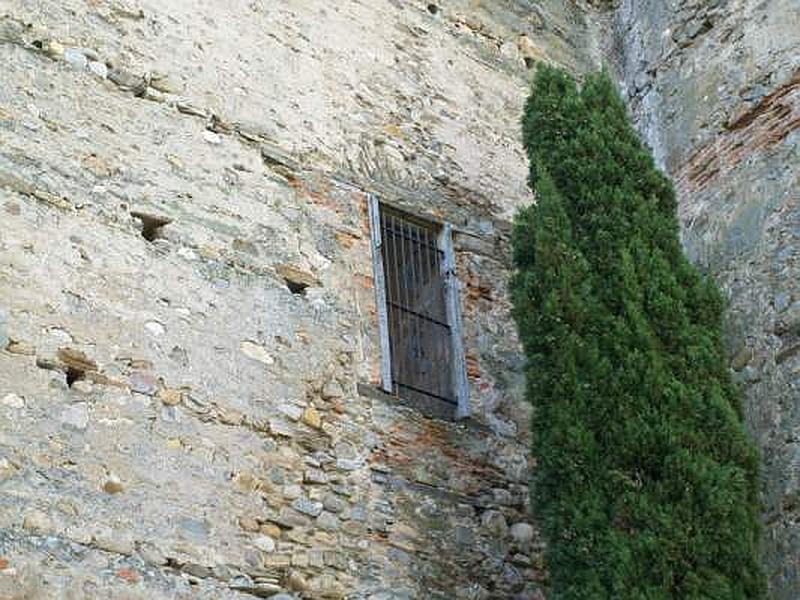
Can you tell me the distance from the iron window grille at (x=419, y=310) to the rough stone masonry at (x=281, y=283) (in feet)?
0.29

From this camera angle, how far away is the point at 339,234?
7277mm

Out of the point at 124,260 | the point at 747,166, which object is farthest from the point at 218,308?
the point at 747,166

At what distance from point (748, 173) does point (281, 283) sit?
8.22ft

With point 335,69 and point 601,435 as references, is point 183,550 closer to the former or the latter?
point 601,435

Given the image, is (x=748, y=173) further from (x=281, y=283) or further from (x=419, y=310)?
(x=281, y=283)

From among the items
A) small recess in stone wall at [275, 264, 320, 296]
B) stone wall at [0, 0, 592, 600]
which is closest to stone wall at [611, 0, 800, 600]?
stone wall at [0, 0, 592, 600]

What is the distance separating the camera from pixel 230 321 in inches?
256

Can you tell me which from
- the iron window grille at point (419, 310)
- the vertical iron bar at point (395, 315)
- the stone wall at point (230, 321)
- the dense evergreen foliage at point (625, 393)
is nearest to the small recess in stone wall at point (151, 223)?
the stone wall at point (230, 321)

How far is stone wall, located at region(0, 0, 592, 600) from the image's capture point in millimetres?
5727

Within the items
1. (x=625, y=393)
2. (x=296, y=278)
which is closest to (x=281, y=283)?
(x=296, y=278)

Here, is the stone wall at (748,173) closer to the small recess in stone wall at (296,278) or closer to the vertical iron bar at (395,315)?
the vertical iron bar at (395,315)

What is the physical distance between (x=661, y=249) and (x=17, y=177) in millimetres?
2955

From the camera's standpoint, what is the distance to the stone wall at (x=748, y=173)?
21.7 ft

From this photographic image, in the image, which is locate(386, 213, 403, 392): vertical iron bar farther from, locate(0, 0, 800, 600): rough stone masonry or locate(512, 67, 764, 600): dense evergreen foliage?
locate(512, 67, 764, 600): dense evergreen foliage
